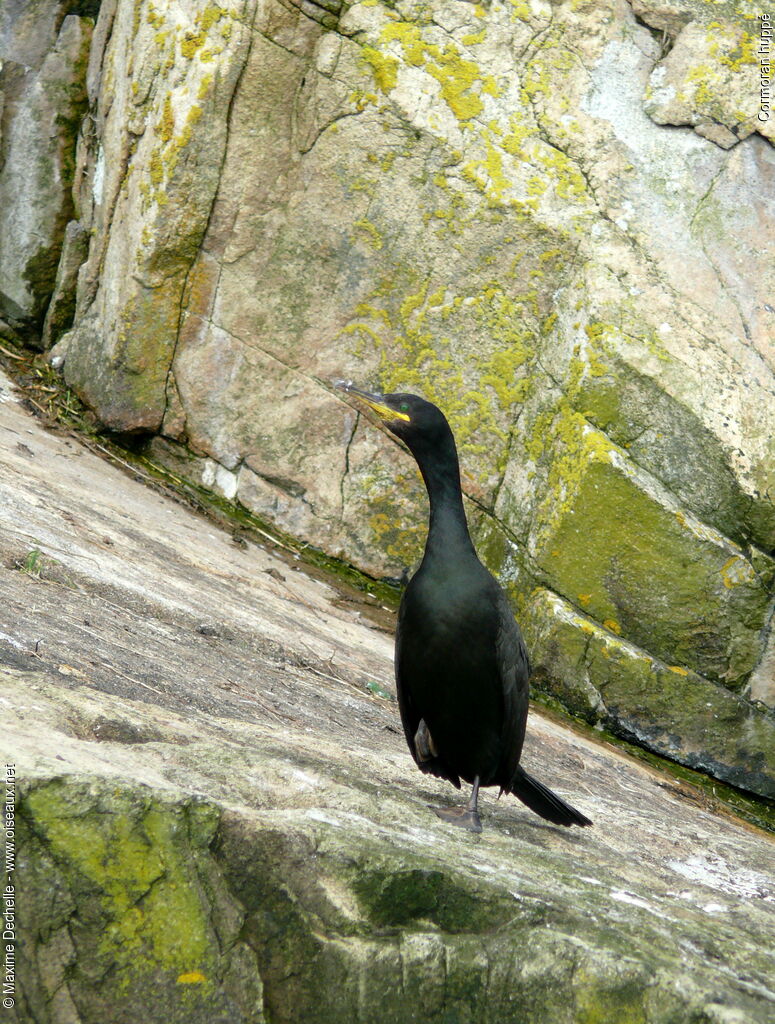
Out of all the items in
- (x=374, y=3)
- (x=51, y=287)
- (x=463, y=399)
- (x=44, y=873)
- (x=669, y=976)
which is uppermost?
(x=374, y=3)

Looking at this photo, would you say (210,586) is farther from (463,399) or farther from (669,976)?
(669,976)

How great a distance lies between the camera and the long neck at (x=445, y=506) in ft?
11.6

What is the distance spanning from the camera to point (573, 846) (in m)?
3.29

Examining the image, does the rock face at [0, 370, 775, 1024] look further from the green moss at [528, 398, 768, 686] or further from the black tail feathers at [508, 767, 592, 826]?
the green moss at [528, 398, 768, 686]

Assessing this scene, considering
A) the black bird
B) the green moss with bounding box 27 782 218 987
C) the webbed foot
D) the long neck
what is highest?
the long neck

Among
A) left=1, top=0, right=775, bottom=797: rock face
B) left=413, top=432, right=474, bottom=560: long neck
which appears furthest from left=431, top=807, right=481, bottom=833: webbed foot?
left=1, top=0, right=775, bottom=797: rock face

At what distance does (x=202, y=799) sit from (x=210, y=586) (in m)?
2.62

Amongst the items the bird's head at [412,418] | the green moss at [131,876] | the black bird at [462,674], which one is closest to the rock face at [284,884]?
the green moss at [131,876]

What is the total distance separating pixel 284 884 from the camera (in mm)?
2393

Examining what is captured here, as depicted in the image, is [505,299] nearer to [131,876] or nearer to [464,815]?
[464,815]

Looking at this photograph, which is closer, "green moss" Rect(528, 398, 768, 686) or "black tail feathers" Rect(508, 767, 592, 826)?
"black tail feathers" Rect(508, 767, 592, 826)

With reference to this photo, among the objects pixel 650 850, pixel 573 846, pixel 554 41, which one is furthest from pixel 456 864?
pixel 554 41

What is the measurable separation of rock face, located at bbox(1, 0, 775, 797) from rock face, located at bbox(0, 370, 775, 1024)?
221cm

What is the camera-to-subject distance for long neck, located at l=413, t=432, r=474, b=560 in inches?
140
